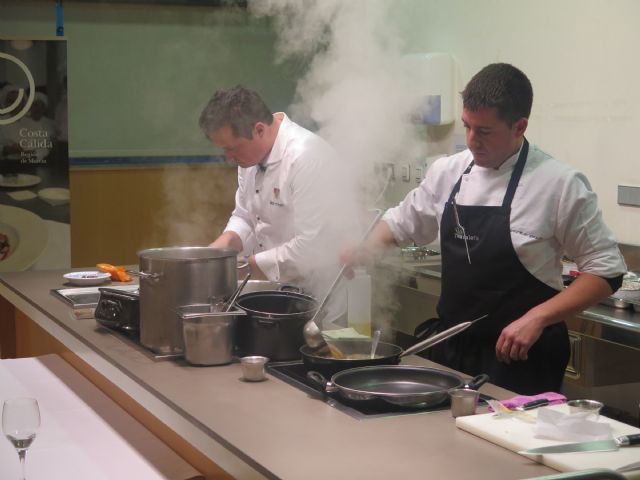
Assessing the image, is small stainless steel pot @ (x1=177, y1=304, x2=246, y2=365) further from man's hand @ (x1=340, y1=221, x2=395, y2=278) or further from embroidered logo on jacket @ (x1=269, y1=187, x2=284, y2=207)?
embroidered logo on jacket @ (x1=269, y1=187, x2=284, y2=207)

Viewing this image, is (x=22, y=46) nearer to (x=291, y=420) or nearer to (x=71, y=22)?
(x=71, y=22)

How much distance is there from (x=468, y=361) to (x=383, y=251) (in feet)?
1.69

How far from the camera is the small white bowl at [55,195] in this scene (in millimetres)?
5754

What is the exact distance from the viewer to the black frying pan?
6.68 feet

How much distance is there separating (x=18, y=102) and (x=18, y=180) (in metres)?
0.48

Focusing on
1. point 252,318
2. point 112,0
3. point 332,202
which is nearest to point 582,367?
point 332,202

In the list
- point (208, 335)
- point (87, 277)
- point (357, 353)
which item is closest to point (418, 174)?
point (87, 277)

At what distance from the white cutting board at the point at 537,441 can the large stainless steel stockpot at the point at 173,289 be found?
0.86 metres

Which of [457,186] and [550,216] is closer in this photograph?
[550,216]

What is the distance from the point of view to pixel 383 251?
126 inches

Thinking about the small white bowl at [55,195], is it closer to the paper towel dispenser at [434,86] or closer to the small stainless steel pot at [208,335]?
the paper towel dispenser at [434,86]

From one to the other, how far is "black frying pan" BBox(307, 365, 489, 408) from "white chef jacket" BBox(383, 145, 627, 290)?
72cm

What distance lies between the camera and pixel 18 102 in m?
5.61

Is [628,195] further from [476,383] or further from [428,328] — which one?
[476,383]
